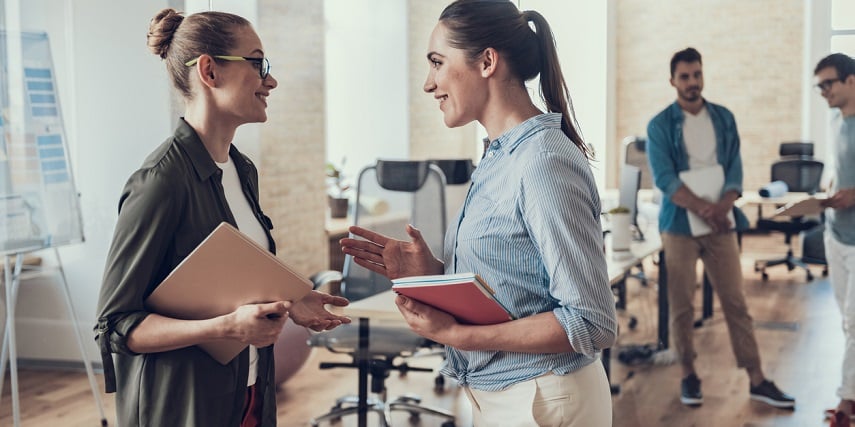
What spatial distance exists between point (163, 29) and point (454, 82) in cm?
56

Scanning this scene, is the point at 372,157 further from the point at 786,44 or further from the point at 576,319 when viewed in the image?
the point at 576,319

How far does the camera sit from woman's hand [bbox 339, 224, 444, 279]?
178cm

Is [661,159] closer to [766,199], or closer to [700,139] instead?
[700,139]

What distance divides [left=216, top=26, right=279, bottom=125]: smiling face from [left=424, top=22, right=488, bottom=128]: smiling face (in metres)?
0.36

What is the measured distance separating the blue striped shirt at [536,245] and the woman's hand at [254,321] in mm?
336

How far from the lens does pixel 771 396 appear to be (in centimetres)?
414

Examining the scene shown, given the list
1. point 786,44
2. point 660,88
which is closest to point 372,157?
point 660,88

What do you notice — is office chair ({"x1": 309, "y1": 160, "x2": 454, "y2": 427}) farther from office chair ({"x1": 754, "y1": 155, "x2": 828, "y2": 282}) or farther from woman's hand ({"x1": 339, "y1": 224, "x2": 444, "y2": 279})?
woman's hand ({"x1": 339, "y1": 224, "x2": 444, "y2": 279})

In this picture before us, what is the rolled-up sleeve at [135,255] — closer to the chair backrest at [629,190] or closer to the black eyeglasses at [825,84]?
the black eyeglasses at [825,84]

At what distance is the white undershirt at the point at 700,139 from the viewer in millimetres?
4082

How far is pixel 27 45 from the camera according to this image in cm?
356

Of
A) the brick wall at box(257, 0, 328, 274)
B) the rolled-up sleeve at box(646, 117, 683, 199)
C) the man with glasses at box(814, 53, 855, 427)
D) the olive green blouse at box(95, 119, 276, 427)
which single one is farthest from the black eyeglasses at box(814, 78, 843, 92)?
the brick wall at box(257, 0, 328, 274)

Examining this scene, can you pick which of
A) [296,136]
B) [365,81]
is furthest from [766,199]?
[365,81]

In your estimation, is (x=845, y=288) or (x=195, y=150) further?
(x=845, y=288)
